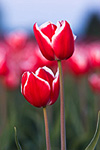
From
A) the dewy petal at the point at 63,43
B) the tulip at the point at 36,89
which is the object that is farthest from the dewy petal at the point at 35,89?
the dewy petal at the point at 63,43

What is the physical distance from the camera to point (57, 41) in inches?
44.2

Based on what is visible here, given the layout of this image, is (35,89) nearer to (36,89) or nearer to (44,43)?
(36,89)

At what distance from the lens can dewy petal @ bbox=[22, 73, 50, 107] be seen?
115 centimetres

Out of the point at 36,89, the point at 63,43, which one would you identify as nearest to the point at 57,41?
the point at 63,43

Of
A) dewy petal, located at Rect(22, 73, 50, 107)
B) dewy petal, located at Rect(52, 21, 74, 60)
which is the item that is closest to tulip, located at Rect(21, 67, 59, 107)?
dewy petal, located at Rect(22, 73, 50, 107)

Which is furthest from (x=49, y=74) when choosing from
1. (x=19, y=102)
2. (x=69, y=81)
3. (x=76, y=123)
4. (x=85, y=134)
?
(x=69, y=81)

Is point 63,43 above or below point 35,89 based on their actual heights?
above

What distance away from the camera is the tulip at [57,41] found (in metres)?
1.12

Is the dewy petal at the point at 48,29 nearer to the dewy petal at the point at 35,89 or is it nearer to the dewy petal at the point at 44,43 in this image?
the dewy petal at the point at 44,43

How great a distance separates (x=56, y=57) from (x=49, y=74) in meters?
0.08

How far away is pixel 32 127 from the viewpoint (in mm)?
2834

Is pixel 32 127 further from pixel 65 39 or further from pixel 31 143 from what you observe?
pixel 65 39

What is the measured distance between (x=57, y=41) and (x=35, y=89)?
0.18 m

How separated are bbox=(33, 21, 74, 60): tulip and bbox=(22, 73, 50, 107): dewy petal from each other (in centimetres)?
9
